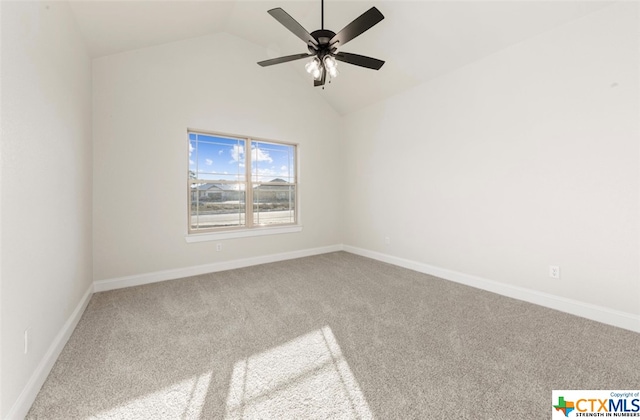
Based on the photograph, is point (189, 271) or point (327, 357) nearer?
point (327, 357)

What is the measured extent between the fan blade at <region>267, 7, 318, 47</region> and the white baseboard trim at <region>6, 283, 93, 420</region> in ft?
9.24

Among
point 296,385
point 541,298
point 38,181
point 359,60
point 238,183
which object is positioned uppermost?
point 359,60

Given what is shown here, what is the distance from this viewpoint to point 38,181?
5.56ft

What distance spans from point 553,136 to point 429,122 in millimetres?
1478

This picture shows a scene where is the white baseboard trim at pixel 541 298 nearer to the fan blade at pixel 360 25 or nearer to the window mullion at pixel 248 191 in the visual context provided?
the window mullion at pixel 248 191

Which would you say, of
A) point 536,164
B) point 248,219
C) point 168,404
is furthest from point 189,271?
point 536,164

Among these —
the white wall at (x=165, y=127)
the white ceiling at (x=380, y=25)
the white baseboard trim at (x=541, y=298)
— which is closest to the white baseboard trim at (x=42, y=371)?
the white wall at (x=165, y=127)

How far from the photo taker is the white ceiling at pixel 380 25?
2.59 metres

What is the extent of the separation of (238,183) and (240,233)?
82 centimetres

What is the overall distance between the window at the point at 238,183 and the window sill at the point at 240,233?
0.34 ft

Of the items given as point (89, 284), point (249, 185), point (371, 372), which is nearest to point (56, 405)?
point (371, 372)

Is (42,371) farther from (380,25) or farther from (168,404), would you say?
(380,25)

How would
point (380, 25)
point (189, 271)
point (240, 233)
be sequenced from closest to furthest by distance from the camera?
point (380, 25), point (189, 271), point (240, 233)

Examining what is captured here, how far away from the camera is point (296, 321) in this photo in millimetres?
2477
